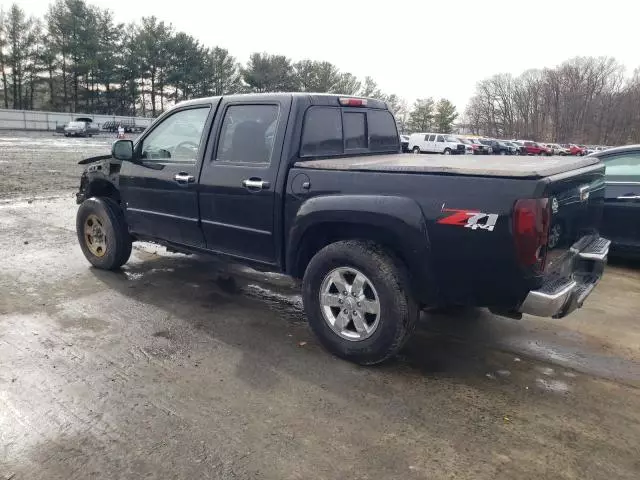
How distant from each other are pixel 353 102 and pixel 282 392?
2.63 meters

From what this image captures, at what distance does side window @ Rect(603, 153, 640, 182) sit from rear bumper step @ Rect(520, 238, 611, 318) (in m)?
2.70

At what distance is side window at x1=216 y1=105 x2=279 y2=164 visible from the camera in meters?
4.02

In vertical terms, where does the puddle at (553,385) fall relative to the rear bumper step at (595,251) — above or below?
below

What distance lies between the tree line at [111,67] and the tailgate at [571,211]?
52.9 meters

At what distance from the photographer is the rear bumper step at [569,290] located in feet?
9.69

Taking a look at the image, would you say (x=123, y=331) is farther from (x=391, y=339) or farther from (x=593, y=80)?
(x=593, y=80)

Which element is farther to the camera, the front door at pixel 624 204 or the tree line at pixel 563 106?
the tree line at pixel 563 106

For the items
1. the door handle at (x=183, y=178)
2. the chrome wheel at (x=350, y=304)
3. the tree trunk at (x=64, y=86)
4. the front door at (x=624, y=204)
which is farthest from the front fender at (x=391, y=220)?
the tree trunk at (x=64, y=86)

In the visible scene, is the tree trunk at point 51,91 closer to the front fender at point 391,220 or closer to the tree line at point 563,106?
the front fender at point 391,220

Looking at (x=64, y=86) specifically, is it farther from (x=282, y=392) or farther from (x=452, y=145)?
(x=282, y=392)

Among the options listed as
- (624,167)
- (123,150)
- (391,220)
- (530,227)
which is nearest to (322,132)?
(391,220)

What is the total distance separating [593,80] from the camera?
9538 cm

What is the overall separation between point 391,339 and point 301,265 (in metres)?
0.97

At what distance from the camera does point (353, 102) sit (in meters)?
4.47
